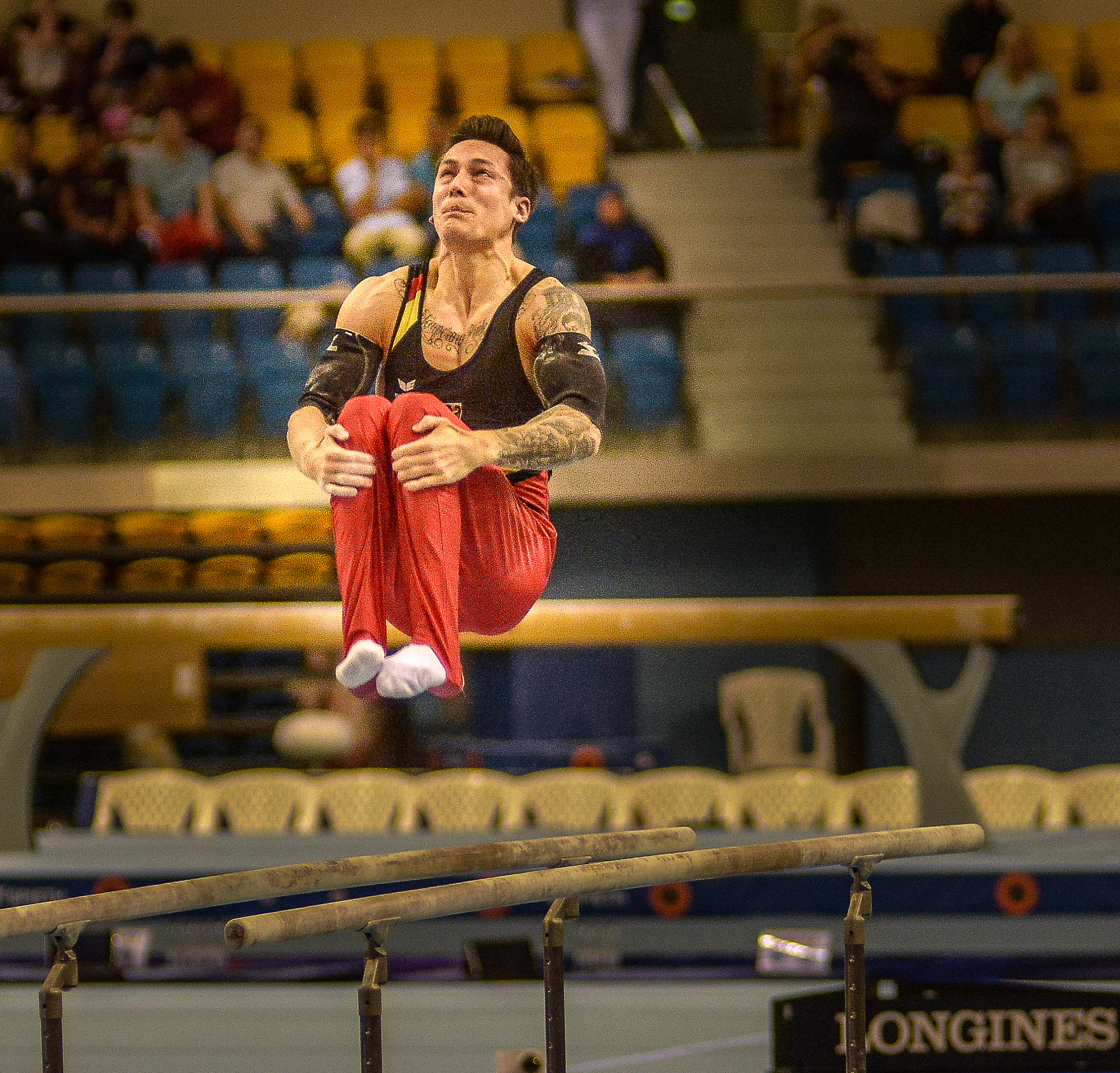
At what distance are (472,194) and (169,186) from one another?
23.4 ft

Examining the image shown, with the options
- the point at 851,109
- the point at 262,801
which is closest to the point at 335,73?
the point at 851,109

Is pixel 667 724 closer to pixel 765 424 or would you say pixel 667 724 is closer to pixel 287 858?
pixel 765 424

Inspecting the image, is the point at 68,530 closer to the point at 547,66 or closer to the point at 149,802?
the point at 149,802

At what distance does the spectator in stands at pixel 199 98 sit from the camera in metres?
10.0

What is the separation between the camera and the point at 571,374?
7.98ft

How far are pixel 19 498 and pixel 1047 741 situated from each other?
19.1 ft

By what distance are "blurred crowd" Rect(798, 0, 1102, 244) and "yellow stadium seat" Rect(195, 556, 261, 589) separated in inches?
169

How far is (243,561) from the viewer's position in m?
7.44

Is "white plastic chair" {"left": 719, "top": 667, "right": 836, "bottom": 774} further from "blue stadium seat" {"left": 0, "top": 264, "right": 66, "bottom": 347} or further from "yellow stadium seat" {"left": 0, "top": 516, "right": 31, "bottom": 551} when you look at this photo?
"blue stadium seat" {"left": 0, "top": 264, "right": 66, "bottom": 347}

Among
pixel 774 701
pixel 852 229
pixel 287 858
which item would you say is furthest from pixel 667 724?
pixel 287 858

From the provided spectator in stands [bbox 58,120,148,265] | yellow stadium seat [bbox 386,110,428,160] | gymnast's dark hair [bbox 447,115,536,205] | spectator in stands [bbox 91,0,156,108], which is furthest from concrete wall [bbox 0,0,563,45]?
gymnast's dark hair [bbox 447,115,536,205]

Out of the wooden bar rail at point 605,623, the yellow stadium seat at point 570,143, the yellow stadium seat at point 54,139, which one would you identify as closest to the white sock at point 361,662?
the wooden bar rail at point 605,623

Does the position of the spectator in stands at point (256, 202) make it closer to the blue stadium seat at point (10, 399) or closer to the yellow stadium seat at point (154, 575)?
the blue stadium seat at point (10, 399)

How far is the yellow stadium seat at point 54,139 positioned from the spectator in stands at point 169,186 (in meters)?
1.53
